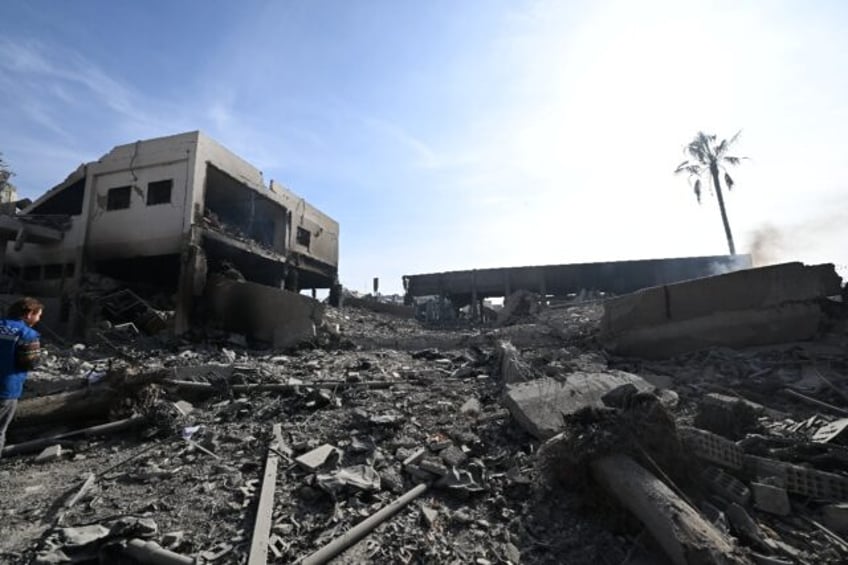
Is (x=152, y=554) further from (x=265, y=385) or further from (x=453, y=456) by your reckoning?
(x=265, y=385)

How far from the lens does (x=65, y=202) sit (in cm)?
1395

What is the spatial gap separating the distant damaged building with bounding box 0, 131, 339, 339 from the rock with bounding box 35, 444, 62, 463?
6.71 metres

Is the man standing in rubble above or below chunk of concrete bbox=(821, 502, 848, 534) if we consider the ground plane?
above

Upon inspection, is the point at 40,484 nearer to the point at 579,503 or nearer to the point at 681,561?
the point at 579,503

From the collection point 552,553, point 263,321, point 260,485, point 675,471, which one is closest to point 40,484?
point 260,485

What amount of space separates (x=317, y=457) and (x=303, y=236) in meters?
15.1

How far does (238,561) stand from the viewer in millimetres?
2457

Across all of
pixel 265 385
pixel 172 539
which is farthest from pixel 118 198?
pixel 172 539

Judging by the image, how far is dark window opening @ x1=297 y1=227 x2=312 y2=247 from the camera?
57.0ft

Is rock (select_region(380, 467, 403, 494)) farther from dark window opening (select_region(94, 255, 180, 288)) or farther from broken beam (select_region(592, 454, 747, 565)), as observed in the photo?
dark window opening (select_region(94, 255, 180, 288))

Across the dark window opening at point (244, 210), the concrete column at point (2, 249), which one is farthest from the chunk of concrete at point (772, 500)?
the concrete column at point (2, 249)

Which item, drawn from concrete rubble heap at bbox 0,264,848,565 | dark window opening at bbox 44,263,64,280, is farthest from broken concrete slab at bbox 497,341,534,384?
dark window opening at bbox 44,263,64,280

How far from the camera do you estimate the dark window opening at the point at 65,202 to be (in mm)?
13672

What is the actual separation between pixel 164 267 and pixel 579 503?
14392 mm
